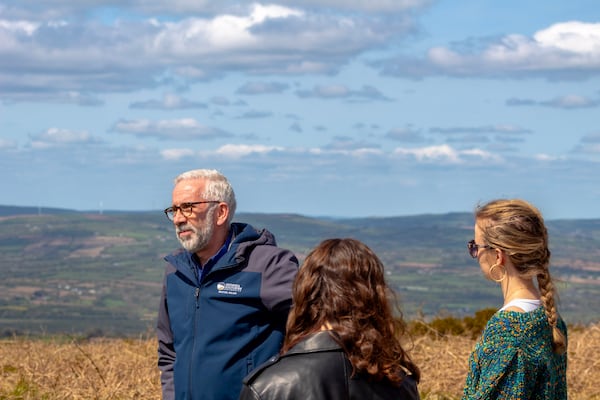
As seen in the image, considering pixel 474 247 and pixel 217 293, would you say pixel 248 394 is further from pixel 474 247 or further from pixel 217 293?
pixel 217 293

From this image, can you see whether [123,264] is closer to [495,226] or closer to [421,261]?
[421,261]


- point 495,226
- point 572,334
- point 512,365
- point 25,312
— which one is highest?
point 495,226

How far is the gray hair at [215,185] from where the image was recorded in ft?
19.2

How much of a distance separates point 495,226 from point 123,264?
125 meters

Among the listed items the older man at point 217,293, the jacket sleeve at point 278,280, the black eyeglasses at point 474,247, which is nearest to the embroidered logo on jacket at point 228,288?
the older man at point 217,293

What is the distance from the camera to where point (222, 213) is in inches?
230

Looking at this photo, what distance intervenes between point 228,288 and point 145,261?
124684 mm

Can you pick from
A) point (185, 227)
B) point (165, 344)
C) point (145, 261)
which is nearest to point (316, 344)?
point (185, 227)

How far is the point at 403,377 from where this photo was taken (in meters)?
3.80

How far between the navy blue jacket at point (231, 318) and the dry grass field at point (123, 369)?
11.8ft

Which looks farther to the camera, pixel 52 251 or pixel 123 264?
pixel 52 251

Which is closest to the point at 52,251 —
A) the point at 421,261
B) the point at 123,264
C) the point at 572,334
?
the point at 123,264

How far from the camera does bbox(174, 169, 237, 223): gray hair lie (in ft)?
19.2

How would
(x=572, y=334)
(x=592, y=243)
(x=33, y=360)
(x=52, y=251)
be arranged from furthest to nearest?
(x=52, y=251)
(x=592, y=243)
(x=572, y=334)
(x=33, y=360)
